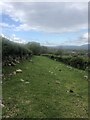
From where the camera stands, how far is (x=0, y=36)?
1909 centimetres

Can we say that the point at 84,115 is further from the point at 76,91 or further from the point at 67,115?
the point at 76,91

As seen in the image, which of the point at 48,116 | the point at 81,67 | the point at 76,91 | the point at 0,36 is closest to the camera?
the point at 48,116

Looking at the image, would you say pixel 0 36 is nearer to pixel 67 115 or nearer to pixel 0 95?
pixel 0 95

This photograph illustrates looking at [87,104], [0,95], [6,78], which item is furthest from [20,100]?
[6,78]

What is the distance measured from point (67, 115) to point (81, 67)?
71.3 ft

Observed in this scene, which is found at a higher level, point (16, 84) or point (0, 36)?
point (0, 36)

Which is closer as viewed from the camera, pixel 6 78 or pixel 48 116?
pixel 48 116

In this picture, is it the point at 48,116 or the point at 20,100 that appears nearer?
the point at 48,116

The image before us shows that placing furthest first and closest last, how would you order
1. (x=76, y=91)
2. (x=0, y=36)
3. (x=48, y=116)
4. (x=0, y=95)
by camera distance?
(x=0, y=36) < (x=76, y=91) < (x=0, y=95) < (x=48, y=116)

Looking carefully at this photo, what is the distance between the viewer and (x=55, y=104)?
393 inches

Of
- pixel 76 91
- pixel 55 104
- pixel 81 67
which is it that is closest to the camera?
pixel 55 104

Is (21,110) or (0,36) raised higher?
(0,36)

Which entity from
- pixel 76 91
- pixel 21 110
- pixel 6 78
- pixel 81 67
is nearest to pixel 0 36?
pixel 6 78

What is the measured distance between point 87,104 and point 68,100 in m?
0.92
